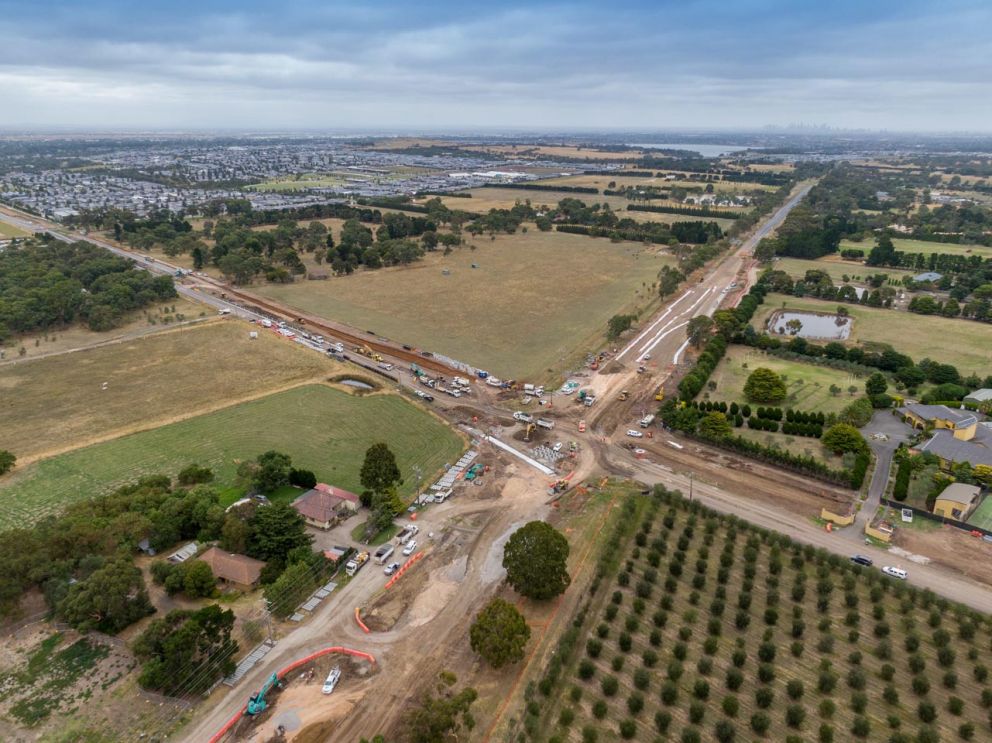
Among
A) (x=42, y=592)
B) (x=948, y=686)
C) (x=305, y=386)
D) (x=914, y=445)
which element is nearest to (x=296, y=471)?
(x=42, y=592)

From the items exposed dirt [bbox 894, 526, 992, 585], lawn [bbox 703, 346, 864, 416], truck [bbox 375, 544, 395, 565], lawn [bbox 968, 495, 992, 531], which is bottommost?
truck [bbox 375, 544, 395, 565]

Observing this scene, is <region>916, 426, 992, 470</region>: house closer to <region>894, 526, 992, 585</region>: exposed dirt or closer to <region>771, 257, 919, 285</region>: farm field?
<region>894, 526, 992, 585</region>: exposed dirt

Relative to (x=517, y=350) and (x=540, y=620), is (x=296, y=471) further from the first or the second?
(x=517, y=350)

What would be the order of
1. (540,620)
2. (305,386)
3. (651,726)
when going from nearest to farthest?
(651,726) → (540,620) → (305,386)

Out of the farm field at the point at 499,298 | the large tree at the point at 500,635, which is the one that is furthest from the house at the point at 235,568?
the farm field at the point at 499,298

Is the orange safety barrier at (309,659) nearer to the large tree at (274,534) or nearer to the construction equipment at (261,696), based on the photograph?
the construction equipment at (261,696)

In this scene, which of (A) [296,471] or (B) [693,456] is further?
(B) [693,456]

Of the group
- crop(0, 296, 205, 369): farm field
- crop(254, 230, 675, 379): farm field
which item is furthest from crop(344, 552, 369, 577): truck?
crop(0, 296, 205, 369): farm field
